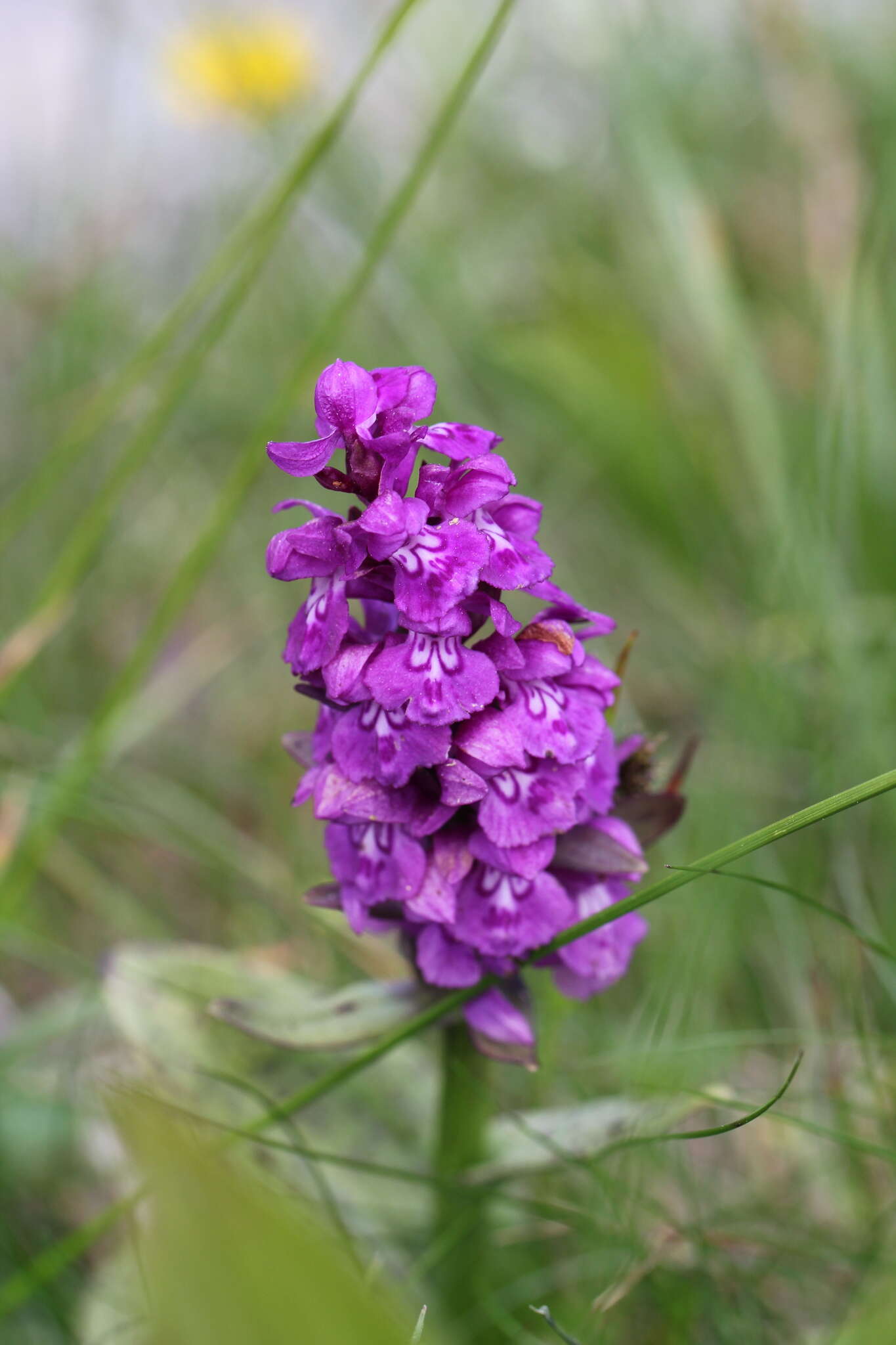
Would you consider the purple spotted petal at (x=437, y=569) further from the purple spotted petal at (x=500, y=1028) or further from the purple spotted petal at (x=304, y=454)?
the purple spotted petal at (x=500, y=1028)

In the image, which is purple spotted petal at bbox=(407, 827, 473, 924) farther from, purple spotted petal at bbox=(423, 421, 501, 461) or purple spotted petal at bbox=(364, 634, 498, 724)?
purple spotted petal at bbox=(423, 421, 501, 461)

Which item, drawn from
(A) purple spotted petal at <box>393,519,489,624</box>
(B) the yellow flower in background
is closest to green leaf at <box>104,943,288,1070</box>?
(A) purple spotted petal at <box>393,519,489,624</box>

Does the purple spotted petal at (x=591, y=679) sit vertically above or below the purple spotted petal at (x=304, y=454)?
below

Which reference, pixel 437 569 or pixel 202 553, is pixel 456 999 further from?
pixel 202 553

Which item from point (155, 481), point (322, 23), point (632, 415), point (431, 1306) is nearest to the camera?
point (431, 1306)

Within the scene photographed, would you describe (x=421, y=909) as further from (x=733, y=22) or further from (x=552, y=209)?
(x=733, y=22)

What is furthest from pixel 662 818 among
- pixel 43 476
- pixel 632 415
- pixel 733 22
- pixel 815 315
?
pixel 733 22

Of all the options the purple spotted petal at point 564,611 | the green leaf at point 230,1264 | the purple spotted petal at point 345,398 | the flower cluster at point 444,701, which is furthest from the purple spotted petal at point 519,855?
the green leaf at point 230,1264
